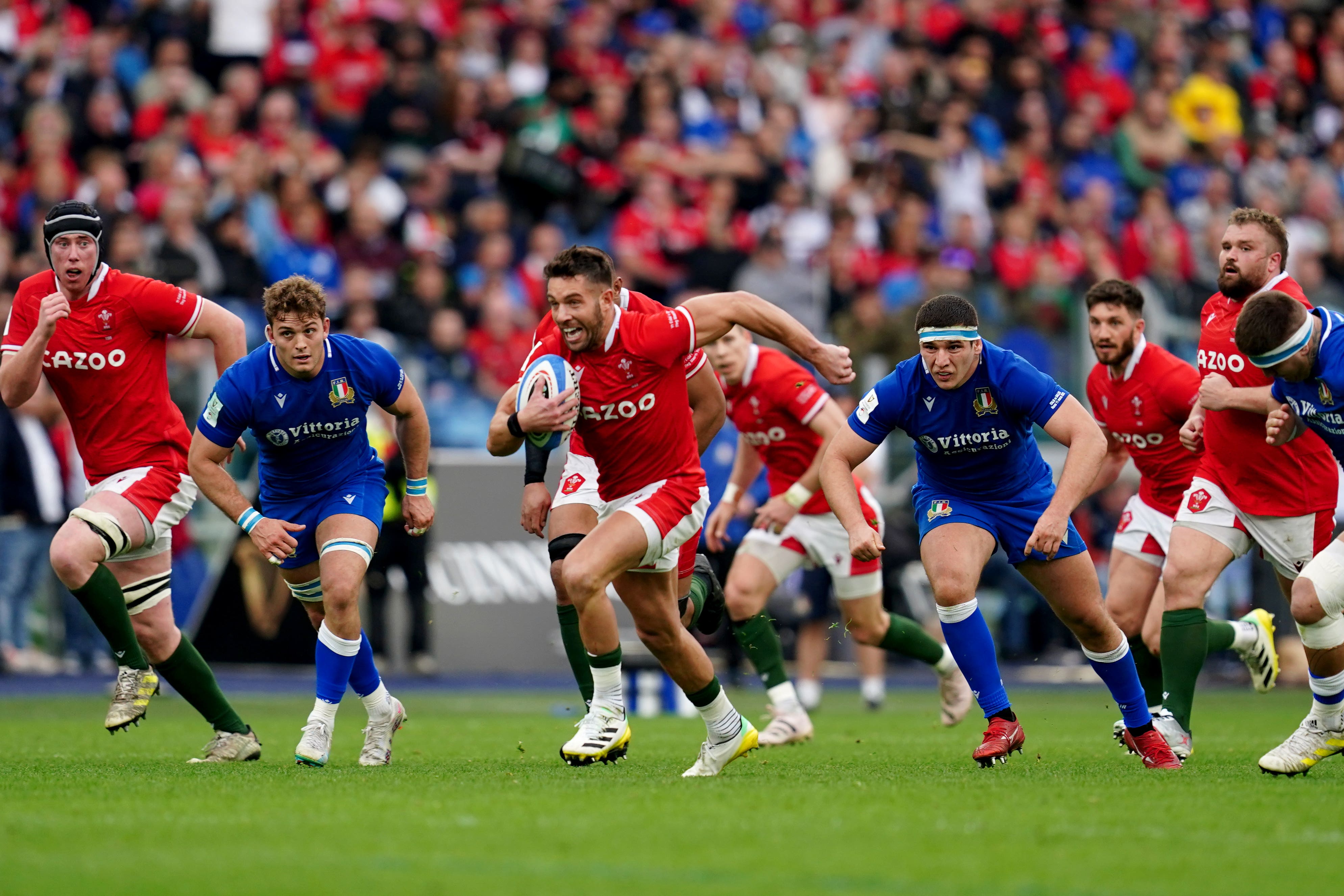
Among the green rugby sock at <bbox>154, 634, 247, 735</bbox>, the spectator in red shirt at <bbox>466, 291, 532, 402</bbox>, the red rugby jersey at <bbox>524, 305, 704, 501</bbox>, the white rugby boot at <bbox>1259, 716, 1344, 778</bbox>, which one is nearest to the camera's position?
the white rugby boot at <bbox>1259, 716, 1344, 778</bbox>

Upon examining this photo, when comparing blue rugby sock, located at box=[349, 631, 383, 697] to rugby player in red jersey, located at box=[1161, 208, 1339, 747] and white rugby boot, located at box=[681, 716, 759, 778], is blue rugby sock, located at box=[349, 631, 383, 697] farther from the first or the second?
rugby player in red jersey, located at box=[1161, 208, 1339, 747]

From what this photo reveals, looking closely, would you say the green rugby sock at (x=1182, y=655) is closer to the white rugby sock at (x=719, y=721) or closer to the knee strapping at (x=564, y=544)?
the white rugby sock at (x=719, y=721)

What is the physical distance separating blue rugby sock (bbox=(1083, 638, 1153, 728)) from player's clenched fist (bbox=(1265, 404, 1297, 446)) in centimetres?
131

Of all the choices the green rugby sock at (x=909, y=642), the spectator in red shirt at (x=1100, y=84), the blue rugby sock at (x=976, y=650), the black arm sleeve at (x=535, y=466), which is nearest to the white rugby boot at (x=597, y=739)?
the black arm sleeve at (x=535, y=466)

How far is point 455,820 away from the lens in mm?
6652

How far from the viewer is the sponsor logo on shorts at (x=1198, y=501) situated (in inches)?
371

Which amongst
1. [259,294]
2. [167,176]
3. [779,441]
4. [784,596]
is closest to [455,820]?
[779,441]

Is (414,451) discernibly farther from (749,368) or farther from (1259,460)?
(1259,460)

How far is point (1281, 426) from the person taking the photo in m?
8.45

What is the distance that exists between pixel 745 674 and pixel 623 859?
1154 cm

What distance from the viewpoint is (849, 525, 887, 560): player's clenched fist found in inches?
323

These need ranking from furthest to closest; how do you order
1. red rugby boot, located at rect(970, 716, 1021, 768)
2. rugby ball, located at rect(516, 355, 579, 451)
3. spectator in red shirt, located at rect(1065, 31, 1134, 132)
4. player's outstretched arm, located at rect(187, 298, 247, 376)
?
1. spectator in red shirt, located at rect(1065, 31, 1134, 132)
2. player's outstretched arm, located at rect(187, 298, 247, 376)
3. red rugby boot, located at rect(970, 716, 1021, 768)
4. rugby ball, located at rect(516, 355, 579, 451)

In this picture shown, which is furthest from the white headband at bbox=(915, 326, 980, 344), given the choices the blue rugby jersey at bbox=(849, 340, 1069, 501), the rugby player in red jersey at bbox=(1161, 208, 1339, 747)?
the rugby player in red jersey at bbox=(1161, 208, 1339, 747)

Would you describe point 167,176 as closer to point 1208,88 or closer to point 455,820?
point 455,820
